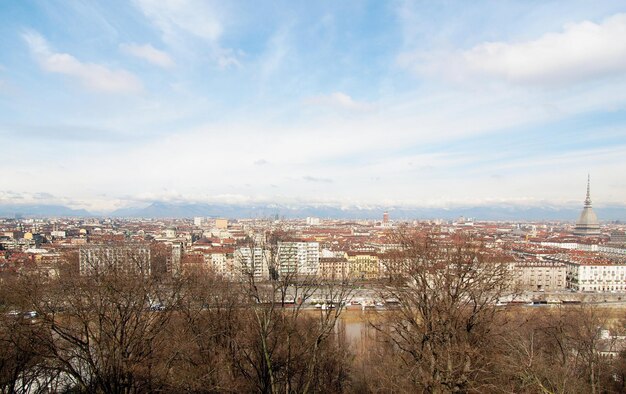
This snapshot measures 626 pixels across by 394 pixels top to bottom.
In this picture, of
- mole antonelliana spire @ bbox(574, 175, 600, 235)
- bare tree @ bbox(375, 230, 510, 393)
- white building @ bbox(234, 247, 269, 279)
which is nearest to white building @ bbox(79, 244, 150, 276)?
white building @ bbox(234, 247, 269, 279)

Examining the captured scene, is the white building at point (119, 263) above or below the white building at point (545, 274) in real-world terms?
above

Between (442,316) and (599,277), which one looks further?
(599,277)

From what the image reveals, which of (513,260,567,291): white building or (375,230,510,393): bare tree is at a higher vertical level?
(375,230,510,393): bare tree

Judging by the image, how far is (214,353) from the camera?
28.3 ft

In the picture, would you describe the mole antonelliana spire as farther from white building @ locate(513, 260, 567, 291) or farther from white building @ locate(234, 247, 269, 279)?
white building @ locate(234, 247, 269, 279)

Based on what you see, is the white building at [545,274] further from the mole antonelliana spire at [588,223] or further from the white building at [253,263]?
the mole antonelliana spire at [588,223]

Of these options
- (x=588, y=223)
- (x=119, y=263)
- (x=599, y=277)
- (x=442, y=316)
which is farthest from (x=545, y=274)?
(x=588, y=223)

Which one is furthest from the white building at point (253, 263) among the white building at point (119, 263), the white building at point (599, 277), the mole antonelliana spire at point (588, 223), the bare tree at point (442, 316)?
the mole antonelliana spire at point (588, 223)

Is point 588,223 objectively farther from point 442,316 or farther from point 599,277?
point 442,316

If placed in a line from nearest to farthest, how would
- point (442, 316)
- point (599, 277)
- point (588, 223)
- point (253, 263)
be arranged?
1. point (253, 263)
2. point (442, 316)
3. point (599, 277)
4. point (588, 223)

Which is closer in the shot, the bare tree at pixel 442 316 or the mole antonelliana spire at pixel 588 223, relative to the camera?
the bare tree at pixel 442 316

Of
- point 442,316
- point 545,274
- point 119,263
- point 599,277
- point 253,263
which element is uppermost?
point 253,263

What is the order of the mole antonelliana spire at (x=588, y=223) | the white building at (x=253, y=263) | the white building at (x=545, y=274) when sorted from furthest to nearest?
1. the mole antonelliana spire at (x=588, y=223)
2. the white building at (x=545, y=274)
3. the white building at (x=253, y=263)

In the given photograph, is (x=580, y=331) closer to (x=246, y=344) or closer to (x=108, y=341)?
(x=246, y=344)
